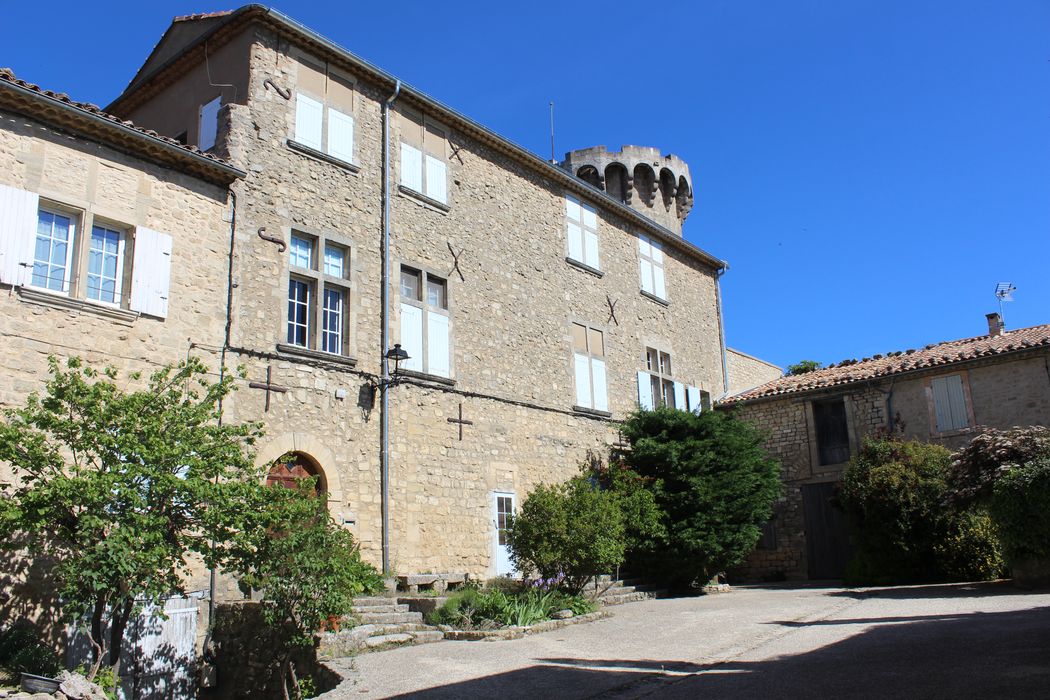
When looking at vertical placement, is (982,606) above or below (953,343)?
below

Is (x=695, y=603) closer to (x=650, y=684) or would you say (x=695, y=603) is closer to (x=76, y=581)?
(x=650, y=684)

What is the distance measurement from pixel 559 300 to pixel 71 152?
8.98 m

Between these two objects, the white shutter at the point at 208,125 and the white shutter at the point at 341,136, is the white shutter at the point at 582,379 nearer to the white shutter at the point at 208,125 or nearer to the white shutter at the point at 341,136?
the white shutter at the point at 341,136

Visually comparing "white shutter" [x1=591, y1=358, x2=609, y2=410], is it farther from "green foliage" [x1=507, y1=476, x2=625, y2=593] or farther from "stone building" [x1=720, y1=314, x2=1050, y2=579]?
"green foliage" [x1=507, y1=476, x2=625, y2=593]

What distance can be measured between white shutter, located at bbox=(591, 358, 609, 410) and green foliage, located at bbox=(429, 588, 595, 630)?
609cm

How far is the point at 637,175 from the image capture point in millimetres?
24656

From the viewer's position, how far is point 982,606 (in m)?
10.5

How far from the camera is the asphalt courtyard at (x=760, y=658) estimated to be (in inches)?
242

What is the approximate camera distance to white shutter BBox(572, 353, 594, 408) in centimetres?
1625

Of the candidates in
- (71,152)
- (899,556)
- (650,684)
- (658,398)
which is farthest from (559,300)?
(650,684)

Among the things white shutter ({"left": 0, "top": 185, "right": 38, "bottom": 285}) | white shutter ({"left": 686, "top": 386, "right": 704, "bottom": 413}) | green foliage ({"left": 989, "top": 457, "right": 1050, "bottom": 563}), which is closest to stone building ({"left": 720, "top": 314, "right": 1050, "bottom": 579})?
white shutter ({"left": 686, "top": 386, "right": 704, "bottom": 413})

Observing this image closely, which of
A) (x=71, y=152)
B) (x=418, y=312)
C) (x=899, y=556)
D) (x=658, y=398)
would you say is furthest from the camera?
(x=658, y=398)

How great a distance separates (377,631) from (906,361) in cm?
1404

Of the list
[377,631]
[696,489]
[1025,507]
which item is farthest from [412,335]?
[1025,507]
